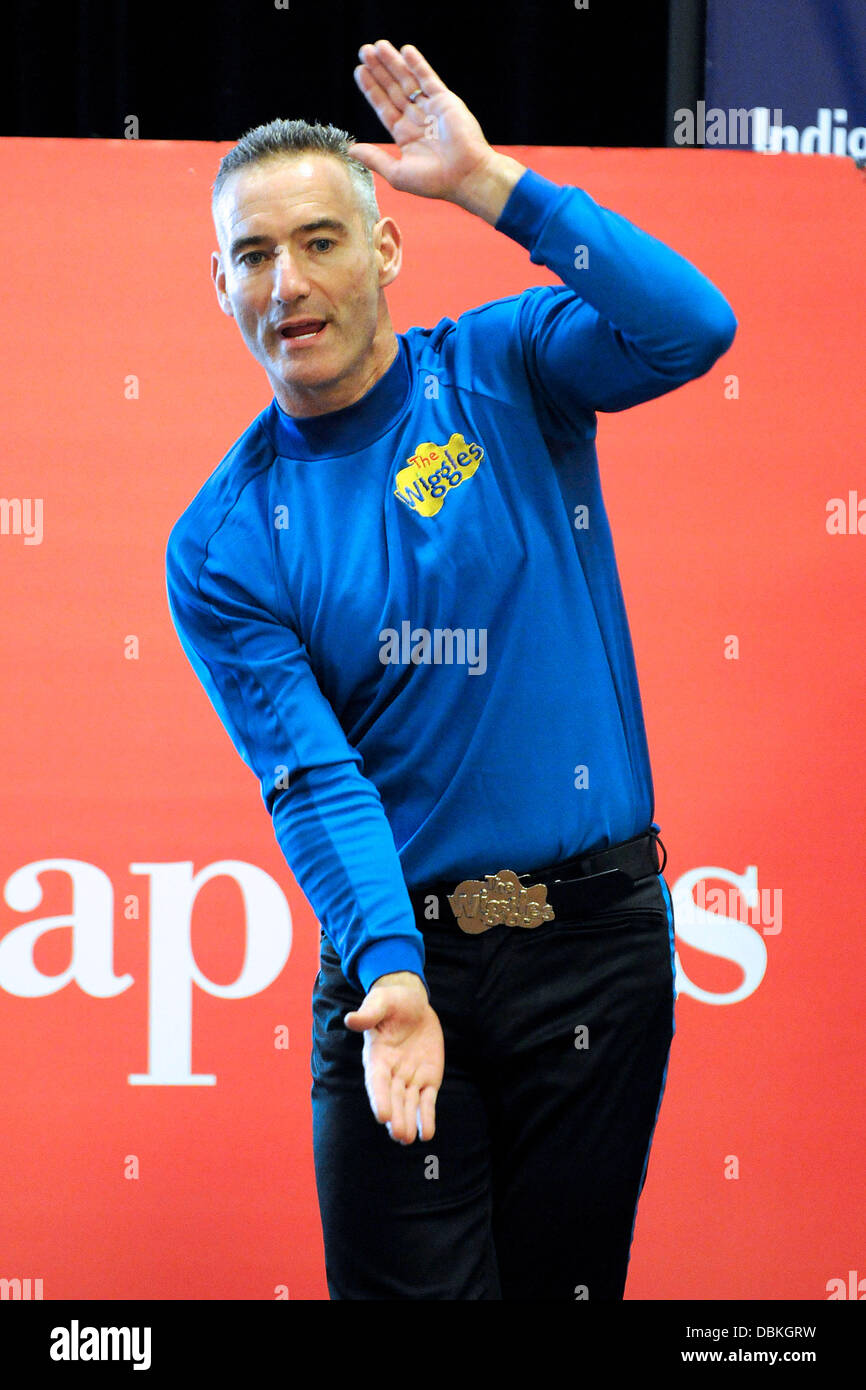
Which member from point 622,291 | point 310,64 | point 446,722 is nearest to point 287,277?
point 622,291

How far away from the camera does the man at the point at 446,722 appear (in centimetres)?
134

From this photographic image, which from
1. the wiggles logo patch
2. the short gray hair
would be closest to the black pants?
the wiggles logo patch

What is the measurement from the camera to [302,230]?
1.40m

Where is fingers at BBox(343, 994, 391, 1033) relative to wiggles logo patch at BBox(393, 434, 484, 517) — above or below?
below

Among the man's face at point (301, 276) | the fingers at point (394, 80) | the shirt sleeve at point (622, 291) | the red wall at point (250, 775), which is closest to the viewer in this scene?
the shirt sleeve at point (622, 291)

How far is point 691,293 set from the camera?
1201mm

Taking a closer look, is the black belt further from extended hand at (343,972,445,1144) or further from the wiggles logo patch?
the wiggles logo patch

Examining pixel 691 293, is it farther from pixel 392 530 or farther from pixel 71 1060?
pixel 71 1060

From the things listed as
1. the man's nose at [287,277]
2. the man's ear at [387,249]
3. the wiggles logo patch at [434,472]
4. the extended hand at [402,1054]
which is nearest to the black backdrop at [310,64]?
the man's ear at [387,249]

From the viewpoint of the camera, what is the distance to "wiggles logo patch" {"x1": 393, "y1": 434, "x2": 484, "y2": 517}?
4.57 ft

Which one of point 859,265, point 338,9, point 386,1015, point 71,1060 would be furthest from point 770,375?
point 71,1060

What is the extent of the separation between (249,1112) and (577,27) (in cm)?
204

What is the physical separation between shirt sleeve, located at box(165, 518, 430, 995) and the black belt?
72 mm

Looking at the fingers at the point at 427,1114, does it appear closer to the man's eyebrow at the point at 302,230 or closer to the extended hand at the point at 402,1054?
the extended hand at the point at 402,1054
